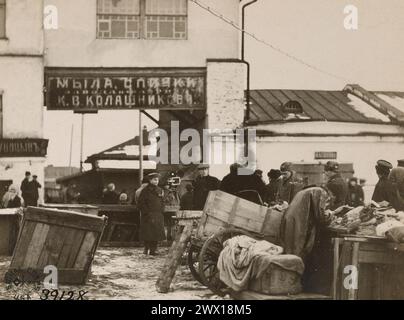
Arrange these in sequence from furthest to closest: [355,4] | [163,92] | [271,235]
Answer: [163,92] < [355,4] < [271,235]

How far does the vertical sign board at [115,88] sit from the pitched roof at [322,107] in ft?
5.77

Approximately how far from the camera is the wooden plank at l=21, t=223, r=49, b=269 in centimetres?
827

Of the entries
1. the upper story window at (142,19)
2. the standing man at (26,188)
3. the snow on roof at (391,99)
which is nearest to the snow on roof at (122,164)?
the upper story window at (142,19)

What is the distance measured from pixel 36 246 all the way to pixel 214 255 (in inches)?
85.7

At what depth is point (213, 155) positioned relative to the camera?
13180 mm

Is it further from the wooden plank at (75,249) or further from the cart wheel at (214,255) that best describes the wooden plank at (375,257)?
the wooden plank at (75,249)

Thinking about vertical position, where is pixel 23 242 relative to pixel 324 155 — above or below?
below

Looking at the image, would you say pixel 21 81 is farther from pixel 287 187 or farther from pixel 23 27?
pixel 287 187

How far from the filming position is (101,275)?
31.1 feet

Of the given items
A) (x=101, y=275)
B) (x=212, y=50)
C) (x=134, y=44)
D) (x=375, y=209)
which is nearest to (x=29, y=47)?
(x=134, y=44)

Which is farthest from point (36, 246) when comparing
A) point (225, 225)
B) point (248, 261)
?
point (248, 261)

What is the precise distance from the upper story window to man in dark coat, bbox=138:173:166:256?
3.97m
